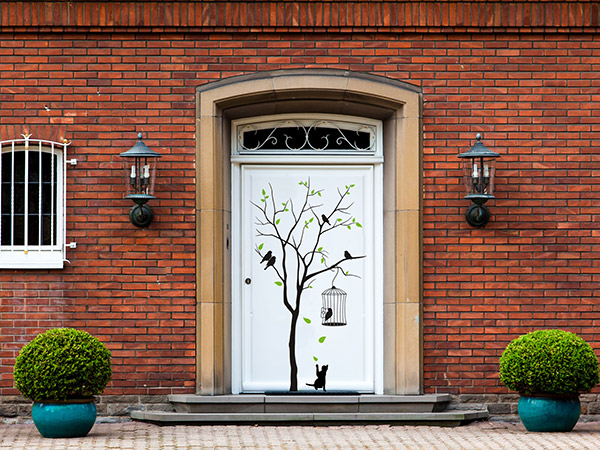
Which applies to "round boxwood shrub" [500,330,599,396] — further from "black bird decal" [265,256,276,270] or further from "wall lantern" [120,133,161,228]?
"wall lantern" [120,133,161,228]

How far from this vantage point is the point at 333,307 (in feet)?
34.5

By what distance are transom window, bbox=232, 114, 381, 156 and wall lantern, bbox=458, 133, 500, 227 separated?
39.8 inches

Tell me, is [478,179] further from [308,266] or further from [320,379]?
[320,379]

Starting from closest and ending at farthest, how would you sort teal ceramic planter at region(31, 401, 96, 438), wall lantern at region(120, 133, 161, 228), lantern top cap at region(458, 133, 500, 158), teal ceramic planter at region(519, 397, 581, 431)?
teal ceramic planter at region(31, 401, 96, 438)
teal ceramic planter at region(519, 397, 581, 431)
lantern top cap at region(458, 133, 500, 158)
wall lantern at region(120, 133, 161, 228)

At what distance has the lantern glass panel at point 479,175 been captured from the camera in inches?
391

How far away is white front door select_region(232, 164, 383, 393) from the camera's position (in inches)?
413

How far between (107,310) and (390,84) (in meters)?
3.50

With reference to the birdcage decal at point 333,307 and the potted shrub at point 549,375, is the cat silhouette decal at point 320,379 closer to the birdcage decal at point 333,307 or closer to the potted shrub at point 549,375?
the birdcage decal at point 333,307

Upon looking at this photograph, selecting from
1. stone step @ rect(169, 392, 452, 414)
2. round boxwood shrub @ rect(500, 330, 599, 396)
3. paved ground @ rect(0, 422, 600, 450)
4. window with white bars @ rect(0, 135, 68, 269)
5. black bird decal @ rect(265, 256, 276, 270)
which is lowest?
paved ground @ rect(0, 422, 600, 450)

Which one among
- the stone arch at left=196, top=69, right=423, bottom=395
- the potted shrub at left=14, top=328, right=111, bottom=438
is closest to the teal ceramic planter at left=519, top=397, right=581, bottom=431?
the stone arch at left=196, top=69, right=423, bottom=395

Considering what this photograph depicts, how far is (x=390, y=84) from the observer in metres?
10.2

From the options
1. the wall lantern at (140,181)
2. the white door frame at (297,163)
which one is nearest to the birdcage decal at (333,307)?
the white door frame at (297,163)

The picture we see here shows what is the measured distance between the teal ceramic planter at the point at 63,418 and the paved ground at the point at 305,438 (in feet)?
0.32

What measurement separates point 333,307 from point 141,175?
233cm
